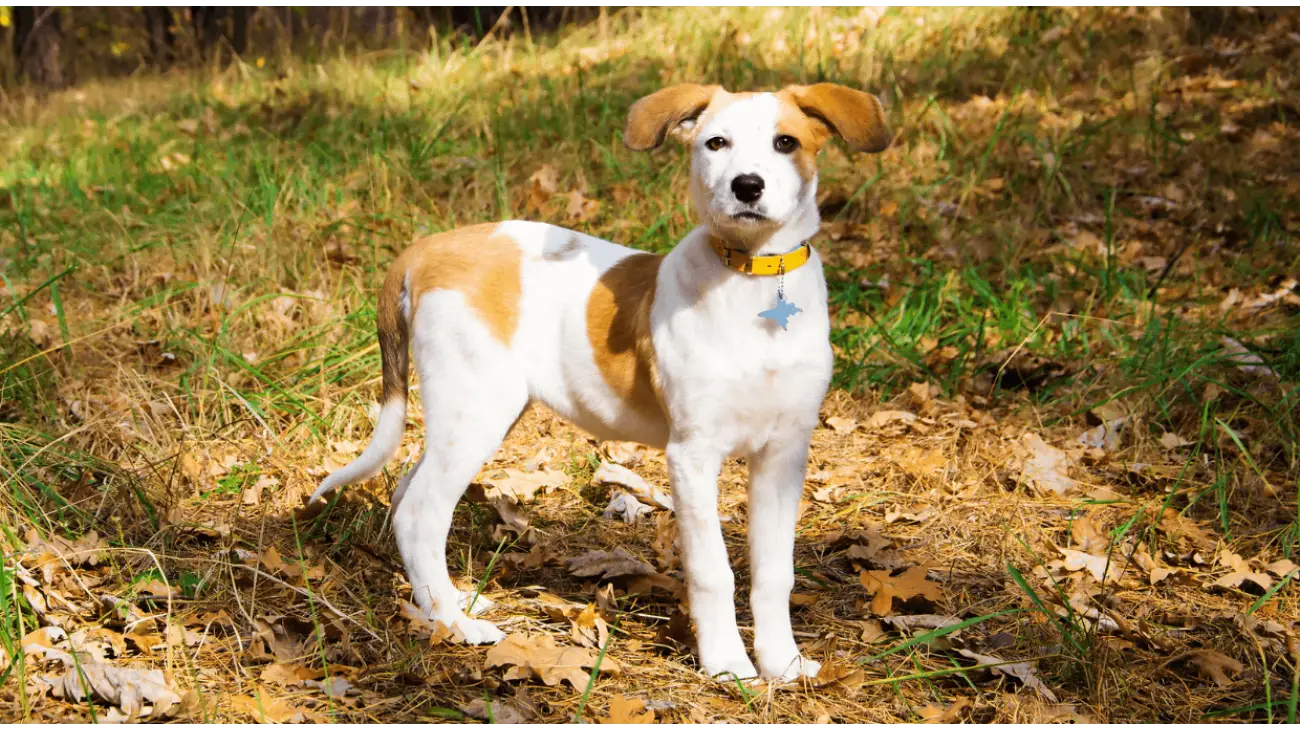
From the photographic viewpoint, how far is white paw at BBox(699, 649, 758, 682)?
9.84 feet

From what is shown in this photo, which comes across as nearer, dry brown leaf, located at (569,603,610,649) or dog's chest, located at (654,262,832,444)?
dog's chest, located at (654,262,832,444)

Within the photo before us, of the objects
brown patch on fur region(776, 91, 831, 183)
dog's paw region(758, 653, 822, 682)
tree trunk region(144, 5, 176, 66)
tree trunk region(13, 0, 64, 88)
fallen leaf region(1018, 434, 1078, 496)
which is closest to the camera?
brown patch on fur region(776, 91, 831, 183)

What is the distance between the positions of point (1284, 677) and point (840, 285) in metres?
3.17

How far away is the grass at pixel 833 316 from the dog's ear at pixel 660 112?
1427mm

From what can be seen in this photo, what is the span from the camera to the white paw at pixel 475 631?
3.17m

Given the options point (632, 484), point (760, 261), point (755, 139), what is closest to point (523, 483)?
point (632, 484)

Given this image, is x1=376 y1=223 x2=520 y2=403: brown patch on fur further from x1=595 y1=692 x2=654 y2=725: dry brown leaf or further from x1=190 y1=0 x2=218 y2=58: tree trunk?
x1=190 y1=0 x2=218 y2=58: tree trunk

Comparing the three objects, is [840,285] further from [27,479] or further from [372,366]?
[27,479]

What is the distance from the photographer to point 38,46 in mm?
13578

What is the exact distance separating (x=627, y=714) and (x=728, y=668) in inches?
13.9

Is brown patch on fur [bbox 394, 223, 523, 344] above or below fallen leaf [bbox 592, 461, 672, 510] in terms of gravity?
above

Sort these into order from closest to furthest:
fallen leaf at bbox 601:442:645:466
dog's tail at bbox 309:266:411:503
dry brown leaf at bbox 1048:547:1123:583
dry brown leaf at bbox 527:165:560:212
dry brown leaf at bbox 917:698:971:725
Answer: dry brown leaf at bbox 917:698:971:725 → dog's tail at bbox 309:266:411:503 → dry brown leaf at bbox 1048:547:1123:583 → fallen leaf at bbox 601:442:645:466 → dry brown leaf at bbox 527:165:560:212

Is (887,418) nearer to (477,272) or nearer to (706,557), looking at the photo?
(706,557)

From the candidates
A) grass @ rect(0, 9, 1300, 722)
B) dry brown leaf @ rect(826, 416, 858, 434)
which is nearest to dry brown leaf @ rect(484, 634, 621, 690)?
grass @ rect(0, 9, 1300, 722)
